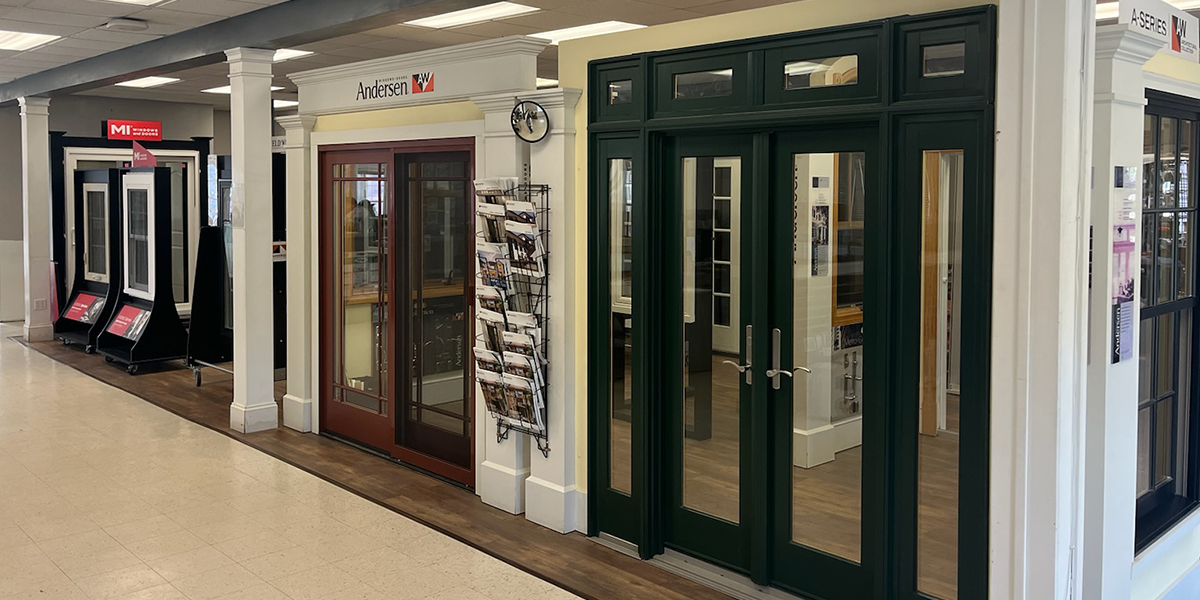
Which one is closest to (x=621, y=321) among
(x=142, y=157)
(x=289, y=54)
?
(x=289, y=54)

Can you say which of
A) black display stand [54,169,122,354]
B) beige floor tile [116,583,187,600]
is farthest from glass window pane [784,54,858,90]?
black display stand [54,169,122,354]

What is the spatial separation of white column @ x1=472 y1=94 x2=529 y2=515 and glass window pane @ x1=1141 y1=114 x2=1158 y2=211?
9.16 feet

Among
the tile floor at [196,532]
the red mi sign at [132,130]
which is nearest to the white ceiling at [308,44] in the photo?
the red mi sign at [132,130]

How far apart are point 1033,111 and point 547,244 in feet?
8.12

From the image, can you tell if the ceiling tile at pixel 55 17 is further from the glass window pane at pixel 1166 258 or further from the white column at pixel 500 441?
the glass window pane at pixel 1166 258

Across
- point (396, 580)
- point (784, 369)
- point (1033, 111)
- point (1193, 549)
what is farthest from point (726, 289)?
point (1193, 549)

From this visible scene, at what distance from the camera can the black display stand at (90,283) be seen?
400 inches

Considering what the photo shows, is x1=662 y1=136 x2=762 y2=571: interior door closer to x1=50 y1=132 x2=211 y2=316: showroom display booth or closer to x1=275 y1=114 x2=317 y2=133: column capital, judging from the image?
x1=275 y1=114 x2=317 y2=133: column capital

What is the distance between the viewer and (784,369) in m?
4.05

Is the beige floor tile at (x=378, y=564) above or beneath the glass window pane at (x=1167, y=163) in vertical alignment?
beneath

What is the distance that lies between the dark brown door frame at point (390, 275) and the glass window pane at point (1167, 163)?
10.9 feet

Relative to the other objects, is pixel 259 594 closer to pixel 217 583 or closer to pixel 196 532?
pixel 217 583

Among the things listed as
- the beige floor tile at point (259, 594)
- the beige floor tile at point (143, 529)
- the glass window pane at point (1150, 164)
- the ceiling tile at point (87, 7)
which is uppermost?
the ceiling tile at point (87, 7)

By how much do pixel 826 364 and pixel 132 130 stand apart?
1047 centimetres
